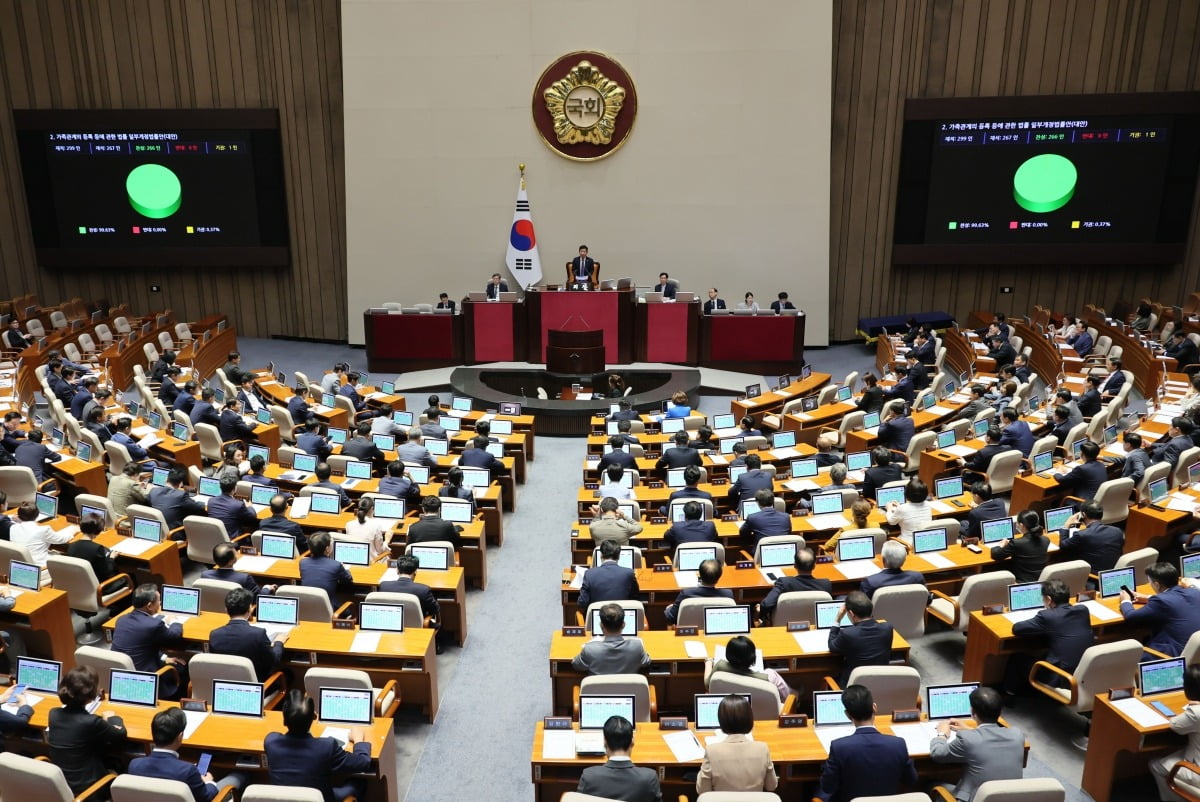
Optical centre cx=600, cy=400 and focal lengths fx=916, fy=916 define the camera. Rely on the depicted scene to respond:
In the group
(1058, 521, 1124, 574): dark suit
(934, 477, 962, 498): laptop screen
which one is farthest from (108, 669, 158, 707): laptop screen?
(934, 477, 962, 498): laptop screen

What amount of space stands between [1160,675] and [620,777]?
357 cm

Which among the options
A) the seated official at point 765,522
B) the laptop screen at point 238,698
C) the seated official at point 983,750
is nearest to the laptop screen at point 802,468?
the seated official at point 765,522

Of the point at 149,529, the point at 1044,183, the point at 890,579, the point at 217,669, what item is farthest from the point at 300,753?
the point at 1044,183

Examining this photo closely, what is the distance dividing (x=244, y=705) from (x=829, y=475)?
6.69m

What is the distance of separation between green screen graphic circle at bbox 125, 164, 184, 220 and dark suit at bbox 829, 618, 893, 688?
18.1 meters

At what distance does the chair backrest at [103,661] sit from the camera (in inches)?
231

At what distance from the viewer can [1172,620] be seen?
251 inches

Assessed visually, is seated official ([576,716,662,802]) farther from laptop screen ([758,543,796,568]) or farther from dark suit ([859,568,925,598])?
laptop screen ([758,543,796,568])

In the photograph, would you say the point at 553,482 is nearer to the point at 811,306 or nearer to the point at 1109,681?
the point at 1109,681

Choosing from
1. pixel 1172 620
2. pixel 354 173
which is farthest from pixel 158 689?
pixel 354 173

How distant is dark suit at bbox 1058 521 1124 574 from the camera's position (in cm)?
778

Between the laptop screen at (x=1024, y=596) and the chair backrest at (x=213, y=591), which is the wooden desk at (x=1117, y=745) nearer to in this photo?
the laptop screen at (x=1024, y=596)

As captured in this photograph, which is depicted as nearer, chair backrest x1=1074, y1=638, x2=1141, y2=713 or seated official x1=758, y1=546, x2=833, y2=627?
chair backrest x1=1074, y1=638, x2=1141, y2=713

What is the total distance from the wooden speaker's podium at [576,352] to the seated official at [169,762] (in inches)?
455
